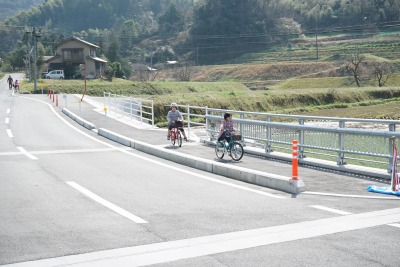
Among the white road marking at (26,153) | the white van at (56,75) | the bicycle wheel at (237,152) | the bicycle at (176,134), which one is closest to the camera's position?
the bicycle wheel at (237,152)

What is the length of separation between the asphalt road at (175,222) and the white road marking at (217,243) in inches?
0.5

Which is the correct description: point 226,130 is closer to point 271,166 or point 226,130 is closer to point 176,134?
point 271,166

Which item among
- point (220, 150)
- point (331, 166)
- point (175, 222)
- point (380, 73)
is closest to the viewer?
point (175, 222)

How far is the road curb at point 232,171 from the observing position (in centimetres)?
1125

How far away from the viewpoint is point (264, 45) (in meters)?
128

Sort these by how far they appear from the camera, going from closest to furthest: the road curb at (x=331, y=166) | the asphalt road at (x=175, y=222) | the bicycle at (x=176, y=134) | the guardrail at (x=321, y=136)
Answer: the asphalt road at (x=175, y=222)
the road curb at (x=331, y=166)
the guardrail at (x=321, y=136)
the bicycle at (x=176, y=134)

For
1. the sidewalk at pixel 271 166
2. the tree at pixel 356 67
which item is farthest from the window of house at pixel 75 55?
the sidewalk at pixel 271 166

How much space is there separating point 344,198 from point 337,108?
48382 mm

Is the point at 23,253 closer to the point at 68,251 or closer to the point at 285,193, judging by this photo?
the point at 68,251

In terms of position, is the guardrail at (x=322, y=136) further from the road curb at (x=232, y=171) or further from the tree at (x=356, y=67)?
the tree at (x=356, y=67)

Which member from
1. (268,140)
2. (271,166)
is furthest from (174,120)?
(271,166)

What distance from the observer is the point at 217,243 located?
734 cm

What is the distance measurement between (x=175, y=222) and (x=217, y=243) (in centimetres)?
137

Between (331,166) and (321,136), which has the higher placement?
(321,136)
